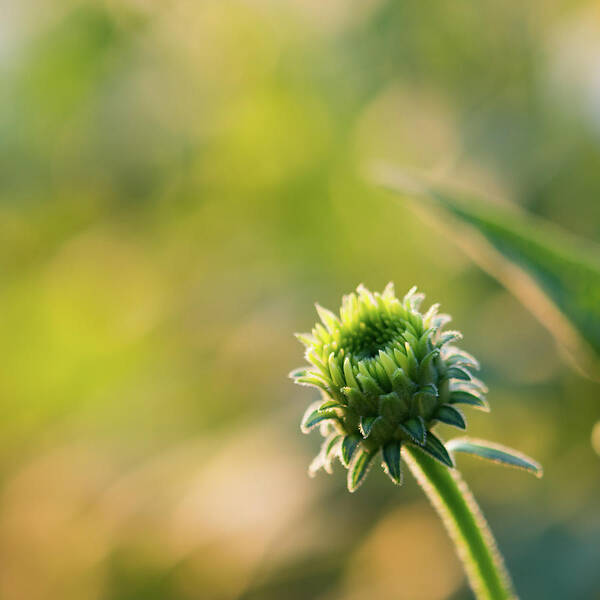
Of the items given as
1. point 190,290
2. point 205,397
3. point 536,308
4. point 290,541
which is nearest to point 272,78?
point 190,290

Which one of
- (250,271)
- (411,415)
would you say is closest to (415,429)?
(411,415)

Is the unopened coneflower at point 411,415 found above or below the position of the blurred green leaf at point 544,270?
below

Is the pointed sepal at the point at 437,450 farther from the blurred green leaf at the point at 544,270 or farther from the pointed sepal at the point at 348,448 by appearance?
the blurred green leaf at the point at 544,270

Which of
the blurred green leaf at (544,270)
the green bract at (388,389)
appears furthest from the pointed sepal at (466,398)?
the blurred green leaf at (544,270)

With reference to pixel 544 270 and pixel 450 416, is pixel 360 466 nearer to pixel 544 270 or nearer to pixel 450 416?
pixel 450 416

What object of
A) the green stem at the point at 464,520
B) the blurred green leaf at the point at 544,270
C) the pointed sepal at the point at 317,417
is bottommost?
the green stem at the point at 464,520

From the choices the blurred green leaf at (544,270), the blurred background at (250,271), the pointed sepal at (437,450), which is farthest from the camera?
the blurred background at (250,271)

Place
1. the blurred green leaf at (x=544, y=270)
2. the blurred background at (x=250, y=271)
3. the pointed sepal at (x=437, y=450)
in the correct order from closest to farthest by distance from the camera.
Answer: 1. the pointed sepal at (x=437, y=450)
2. the blurred green leaf at (x=544, y=270)
3. the blurred background at (x=250, y=271)
